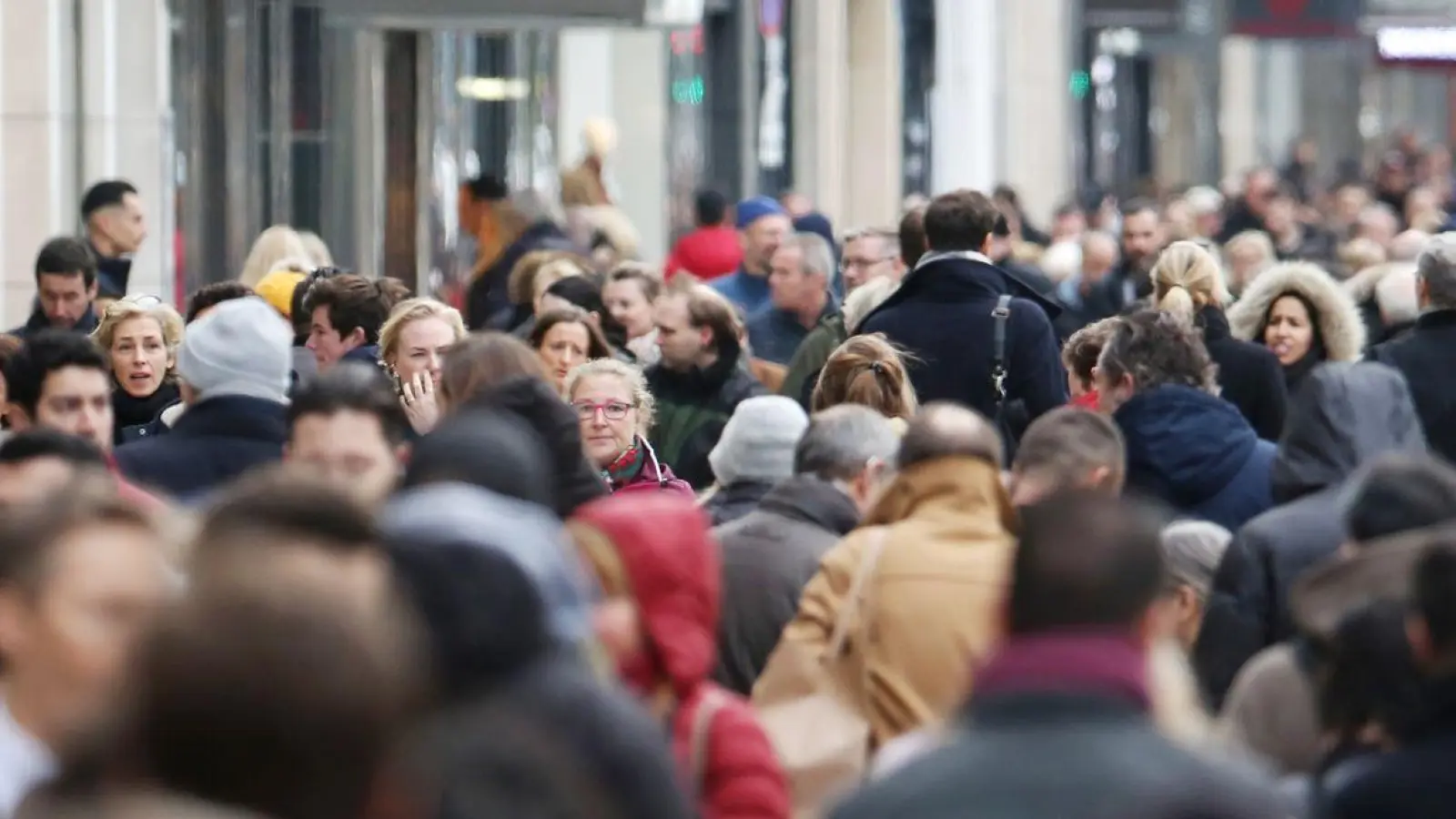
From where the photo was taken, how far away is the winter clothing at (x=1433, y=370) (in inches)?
423

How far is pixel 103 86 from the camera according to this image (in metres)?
16.4

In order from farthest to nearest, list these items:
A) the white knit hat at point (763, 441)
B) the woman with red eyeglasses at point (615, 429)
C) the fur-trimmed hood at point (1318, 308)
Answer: the fur-trimmed hood at point (1318, 308) < the woman with red eyeglasses at point (615, 429) < the white knit hat at point (763, 441)

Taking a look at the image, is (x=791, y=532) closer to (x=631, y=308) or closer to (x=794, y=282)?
(x=631, y=308)

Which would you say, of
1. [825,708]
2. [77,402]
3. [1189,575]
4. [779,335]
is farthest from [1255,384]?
[825,708]

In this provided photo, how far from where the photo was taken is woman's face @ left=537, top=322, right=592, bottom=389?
1120cm

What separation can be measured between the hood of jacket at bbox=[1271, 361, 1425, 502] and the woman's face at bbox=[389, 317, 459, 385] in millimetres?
2626

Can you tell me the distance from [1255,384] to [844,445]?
3.88 m

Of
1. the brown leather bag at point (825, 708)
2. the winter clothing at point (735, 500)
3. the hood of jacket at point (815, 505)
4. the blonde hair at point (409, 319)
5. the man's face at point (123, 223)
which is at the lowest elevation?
the brown leather bag at point (825, 708)

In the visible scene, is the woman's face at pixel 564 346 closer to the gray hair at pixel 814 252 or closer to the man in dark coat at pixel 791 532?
the gray hair at pixel 814 252

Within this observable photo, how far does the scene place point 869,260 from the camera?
1445cm

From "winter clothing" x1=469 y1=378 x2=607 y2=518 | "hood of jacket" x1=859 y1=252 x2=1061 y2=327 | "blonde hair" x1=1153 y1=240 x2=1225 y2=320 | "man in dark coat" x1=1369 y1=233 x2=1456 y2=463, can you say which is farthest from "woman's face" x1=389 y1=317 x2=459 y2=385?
"man in dark coat" x1=1369 y1=233 x2=1456 y2=463

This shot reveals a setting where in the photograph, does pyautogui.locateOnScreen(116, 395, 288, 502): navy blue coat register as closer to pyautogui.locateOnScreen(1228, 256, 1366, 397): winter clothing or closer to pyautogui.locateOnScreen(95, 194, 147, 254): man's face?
pyautogui.locateOnScreen(1228, 256, 1366, 397): winter clothing

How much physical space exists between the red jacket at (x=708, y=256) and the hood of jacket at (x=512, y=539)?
46.0ft

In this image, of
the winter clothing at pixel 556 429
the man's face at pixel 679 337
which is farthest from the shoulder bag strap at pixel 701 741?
the man's face at pixel 679 337
